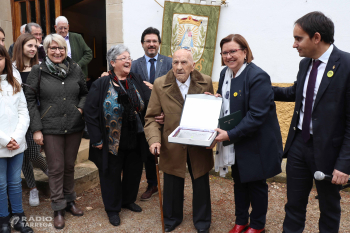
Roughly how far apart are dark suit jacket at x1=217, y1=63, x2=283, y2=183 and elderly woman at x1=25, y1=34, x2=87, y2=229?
1766mm

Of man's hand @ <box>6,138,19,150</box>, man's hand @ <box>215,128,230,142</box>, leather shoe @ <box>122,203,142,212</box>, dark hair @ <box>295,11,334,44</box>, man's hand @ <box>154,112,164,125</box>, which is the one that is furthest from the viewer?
leather shoe @ <box>122,203,142,212</box>

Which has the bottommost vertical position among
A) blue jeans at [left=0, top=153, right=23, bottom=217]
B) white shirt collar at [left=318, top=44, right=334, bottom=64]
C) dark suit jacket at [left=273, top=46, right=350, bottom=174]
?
blue jeans at [left=0, top=153, right=23, bottom=217]

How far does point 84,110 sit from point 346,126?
246 centimetres

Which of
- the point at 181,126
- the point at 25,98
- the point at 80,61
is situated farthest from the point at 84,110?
the point at 80,61

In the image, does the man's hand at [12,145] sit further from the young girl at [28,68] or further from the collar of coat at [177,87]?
the collar of coat at [177,87]

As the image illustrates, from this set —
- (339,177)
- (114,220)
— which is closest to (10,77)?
(114,220)

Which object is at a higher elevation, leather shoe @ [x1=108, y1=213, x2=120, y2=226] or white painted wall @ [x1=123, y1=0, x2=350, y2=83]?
white painted wall @ [x1=123, y1=0, x2=350, y2=83]

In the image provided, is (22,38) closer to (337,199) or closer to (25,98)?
(25,98)

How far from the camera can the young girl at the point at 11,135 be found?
2.85 metres

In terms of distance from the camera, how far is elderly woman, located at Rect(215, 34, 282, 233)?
8.60 feet

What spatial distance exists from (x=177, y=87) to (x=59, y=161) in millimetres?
1557

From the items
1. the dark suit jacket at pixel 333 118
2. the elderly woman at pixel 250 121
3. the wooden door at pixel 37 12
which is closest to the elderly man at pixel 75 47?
the wooden door at pixel 37 12

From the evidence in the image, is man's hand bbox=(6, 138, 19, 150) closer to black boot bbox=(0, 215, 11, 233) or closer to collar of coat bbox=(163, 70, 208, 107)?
black boot bbox=(0, 215, 11, 233)

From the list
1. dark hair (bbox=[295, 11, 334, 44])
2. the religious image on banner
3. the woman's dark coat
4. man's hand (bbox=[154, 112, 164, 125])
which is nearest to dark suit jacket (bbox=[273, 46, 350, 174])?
dark hair (bbox=[295, 11, 334, 44])
